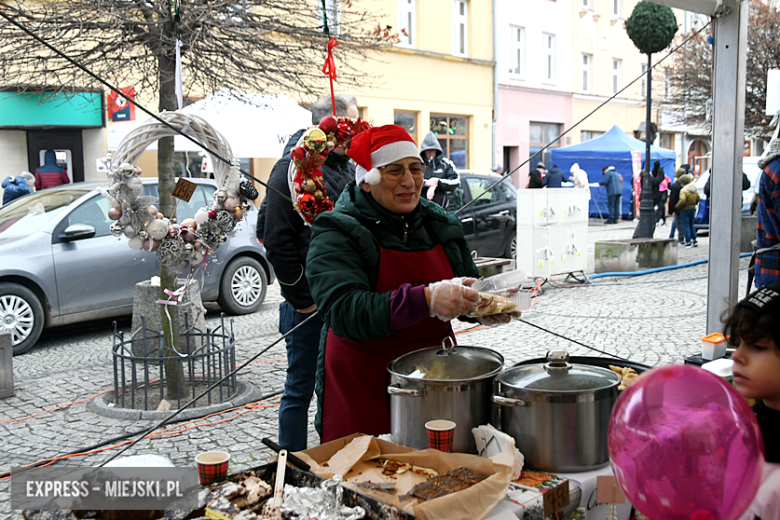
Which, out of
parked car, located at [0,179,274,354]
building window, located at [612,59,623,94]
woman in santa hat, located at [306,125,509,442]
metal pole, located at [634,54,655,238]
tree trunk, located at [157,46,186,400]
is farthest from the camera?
building window, located at [612,59,623,94]

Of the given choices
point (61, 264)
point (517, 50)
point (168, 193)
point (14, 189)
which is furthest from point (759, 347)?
point (517, 50)

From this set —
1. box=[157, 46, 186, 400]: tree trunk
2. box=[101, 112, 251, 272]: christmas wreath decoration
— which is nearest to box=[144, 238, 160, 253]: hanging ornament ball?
box=[101, 112, 251, 272]: christmas wreath decoration

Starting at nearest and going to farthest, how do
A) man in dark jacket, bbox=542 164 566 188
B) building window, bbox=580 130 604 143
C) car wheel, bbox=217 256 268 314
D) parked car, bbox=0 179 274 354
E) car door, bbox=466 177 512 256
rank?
parked car, bbox=0 179 274 354, car wheel, bbox=217 256 268 314, car door, bbox=466 177 512 256, man in dark jacket, bbox=542 164 566 188, building window, bbox=580 130 604 143

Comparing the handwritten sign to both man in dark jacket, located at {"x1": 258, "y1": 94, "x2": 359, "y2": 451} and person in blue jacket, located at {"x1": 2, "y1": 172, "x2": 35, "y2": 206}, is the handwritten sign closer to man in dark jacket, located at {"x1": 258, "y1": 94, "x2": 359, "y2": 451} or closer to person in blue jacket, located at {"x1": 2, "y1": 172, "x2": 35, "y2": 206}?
man in dark jacket, located at {"x1": 258, "y1": 94, "x2": 359, "y2": 451}

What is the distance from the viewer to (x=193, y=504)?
183cm

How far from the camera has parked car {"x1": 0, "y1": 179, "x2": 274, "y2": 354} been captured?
7223 millimetres

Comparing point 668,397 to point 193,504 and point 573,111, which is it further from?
point 573,111

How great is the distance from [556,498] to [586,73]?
98.8ft

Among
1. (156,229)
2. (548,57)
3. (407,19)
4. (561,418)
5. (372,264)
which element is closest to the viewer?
(561,418)

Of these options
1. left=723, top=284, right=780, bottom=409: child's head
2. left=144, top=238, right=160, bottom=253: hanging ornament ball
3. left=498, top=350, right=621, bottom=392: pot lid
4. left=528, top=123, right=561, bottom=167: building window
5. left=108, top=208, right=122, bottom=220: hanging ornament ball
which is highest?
left=528, top=123, right=561, bottom=167: building window

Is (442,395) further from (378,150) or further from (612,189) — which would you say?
(612,189)

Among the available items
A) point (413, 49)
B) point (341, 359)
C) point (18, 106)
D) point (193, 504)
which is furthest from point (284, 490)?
point (413, 49)

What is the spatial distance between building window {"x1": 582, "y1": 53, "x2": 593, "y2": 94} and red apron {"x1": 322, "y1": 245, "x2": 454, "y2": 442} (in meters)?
29.0

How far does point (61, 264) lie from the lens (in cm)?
747
